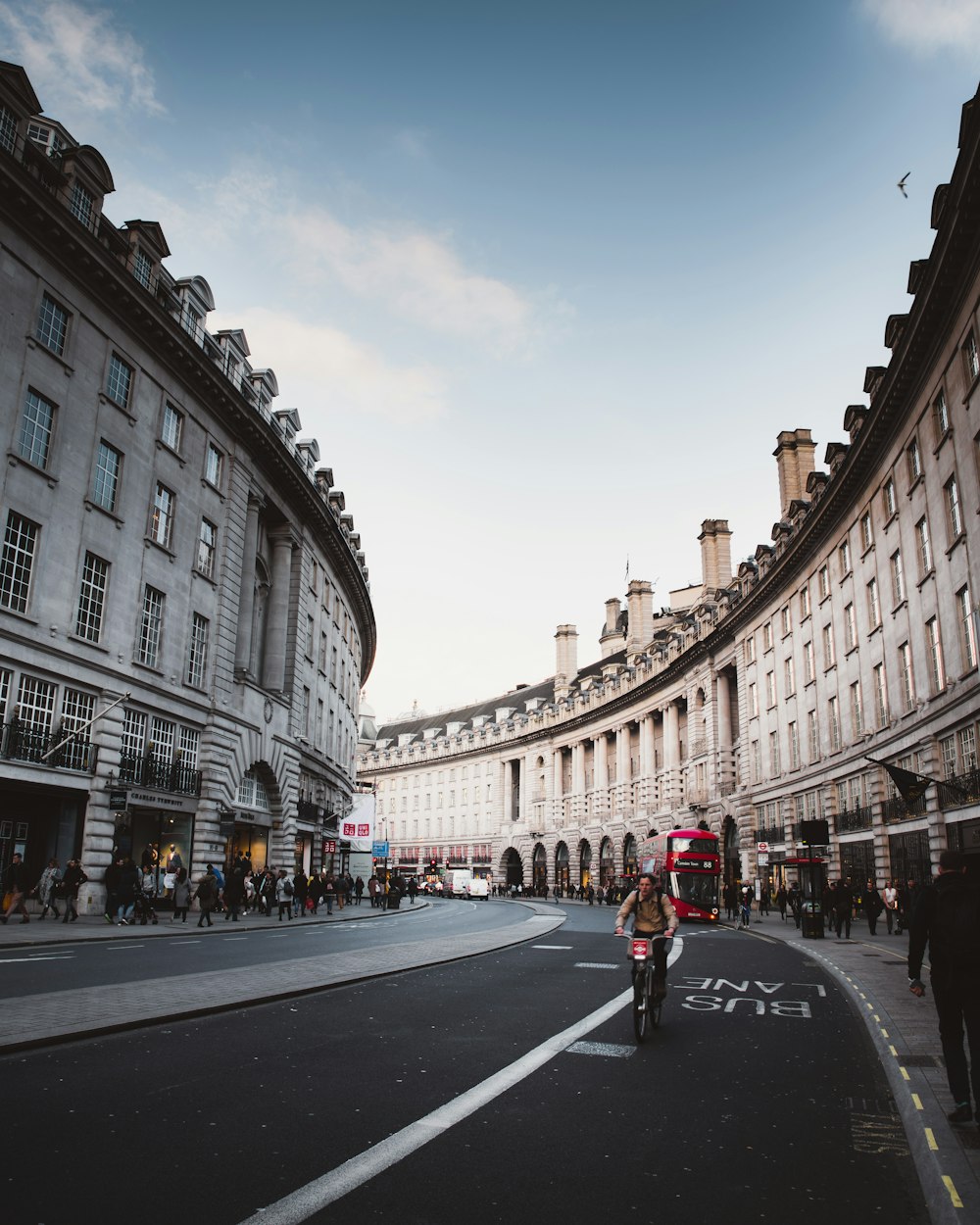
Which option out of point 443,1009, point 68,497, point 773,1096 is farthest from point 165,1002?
point 68,497

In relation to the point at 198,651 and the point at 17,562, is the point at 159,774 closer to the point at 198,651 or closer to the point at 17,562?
the point at 198,651

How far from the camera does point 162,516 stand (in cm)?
3312

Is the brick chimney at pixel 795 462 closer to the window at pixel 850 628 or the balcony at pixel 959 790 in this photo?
the window at pixel 850 628

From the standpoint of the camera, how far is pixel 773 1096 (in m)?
7.96

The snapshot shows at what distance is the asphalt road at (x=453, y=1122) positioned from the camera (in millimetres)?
5262

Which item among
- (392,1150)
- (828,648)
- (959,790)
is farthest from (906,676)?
(392,1150)

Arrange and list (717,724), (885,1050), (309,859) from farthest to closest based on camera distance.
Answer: (717,724) → (309,859) → (885,1050)

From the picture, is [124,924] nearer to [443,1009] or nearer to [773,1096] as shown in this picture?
[443,1009]

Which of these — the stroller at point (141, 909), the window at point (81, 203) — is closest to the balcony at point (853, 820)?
the stroller at point (141, 909)

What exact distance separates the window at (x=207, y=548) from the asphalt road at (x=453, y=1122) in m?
25.7

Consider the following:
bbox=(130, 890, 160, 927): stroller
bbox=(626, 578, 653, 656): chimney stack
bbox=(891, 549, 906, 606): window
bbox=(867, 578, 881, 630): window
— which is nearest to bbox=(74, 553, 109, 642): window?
bbox=(130, 890, 160, 927): stroller

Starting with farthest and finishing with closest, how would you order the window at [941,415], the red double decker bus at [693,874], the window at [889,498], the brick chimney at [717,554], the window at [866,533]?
1. the brick chimney at [717,554]
2. the red double decker bus at [693,874]
3. the window at [866,533]
4. the window at [889,498]
5. the window at [941,415]

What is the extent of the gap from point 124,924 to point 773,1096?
2211cm

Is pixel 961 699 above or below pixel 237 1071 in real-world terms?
above
